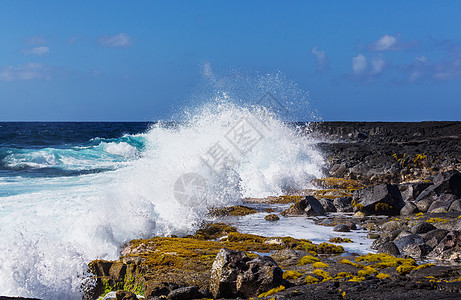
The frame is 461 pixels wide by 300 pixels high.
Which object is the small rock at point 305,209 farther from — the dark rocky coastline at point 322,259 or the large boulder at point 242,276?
the large boulder at point 242,276

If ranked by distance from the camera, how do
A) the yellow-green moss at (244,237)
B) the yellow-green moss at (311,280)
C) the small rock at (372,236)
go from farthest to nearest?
the small rock at (372,236) < the yellow-green moss at (244,237) < the yellow-green moss at (311,280)

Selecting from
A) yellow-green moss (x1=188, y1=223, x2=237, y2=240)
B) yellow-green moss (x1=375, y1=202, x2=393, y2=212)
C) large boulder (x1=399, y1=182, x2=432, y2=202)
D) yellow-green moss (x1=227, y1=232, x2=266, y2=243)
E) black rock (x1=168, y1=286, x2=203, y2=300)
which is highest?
large boulder (x1=399, y1=182, x2=432, y2=202)

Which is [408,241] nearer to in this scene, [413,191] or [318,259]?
[318,259]

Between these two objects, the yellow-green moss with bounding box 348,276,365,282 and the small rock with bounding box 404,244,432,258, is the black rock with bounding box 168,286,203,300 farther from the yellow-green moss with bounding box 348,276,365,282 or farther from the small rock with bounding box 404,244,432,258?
the small rock with bounding box 404,244,432,258

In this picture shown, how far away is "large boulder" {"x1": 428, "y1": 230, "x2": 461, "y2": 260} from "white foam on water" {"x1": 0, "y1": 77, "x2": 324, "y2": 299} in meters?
5.22

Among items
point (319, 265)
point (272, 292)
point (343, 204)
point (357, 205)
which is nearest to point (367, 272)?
point (319, 265)

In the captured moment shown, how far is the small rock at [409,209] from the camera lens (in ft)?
37.5

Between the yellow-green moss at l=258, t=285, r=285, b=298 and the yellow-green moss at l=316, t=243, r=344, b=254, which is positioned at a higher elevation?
the yellow-green moss at l=316, t=243, r=344, b=254

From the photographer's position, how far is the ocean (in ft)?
21.8

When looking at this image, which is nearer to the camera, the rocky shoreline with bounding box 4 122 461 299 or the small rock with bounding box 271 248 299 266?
the rocky shoreline with bounding box 4 122 461 299

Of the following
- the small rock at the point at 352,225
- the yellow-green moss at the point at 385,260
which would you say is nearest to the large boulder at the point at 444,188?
the small rock at the point at 352,225

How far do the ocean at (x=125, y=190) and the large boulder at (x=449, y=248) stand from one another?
519 cm

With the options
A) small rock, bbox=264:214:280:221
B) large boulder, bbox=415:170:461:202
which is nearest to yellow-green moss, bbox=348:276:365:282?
small rock, bbox=264:214:280:221

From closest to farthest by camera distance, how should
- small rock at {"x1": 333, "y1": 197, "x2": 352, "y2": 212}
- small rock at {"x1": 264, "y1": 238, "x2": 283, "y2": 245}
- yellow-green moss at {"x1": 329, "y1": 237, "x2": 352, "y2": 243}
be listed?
small rock at {"x1": 264, "y1": 238, "x2": 283, "y2": 245} < yellow-green moss at {"x1": 329, "y1": 237, "x2": 352, "y2": 243} < small rock at {"x1": 333, "y1": 197, "x2": 352, "y2": 212}
